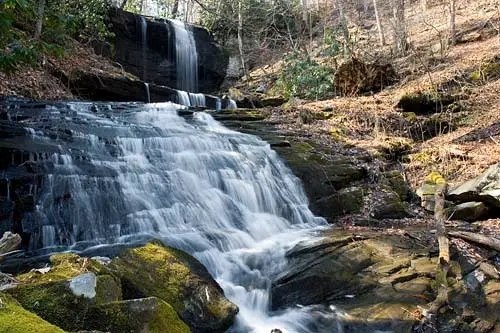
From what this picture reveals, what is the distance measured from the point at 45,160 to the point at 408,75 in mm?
12562

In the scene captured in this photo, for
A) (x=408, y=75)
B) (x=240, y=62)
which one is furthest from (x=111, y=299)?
(x=240, y=62)

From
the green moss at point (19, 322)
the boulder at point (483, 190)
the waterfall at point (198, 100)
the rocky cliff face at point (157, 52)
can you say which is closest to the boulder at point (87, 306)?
the green moss at point (19, 322)

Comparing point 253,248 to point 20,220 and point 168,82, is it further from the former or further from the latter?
point 168,82

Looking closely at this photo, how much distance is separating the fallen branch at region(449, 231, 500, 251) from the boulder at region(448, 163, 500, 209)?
73.8 inches

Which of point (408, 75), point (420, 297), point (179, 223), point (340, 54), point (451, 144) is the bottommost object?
point (420, 297)

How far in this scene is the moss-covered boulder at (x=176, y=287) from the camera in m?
4.34

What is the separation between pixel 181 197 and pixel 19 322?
16.7 ft

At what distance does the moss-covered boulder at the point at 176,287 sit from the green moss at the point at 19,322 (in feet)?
5.31

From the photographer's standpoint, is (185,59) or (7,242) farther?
(185,59)

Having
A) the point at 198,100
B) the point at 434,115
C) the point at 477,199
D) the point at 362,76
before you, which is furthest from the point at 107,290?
the point at 362,76

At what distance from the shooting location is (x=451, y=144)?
11.1 meters

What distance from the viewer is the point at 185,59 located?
21.2 meters

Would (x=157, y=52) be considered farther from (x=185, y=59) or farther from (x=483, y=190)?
(x=483, y=190)

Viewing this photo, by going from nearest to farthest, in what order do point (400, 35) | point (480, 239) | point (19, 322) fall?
point (19, 322)
point (480, 239)
point (400, 35)
